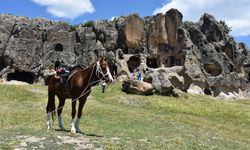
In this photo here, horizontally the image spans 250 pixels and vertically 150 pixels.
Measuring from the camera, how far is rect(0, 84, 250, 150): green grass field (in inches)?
668

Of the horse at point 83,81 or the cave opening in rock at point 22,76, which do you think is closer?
the horse at point 83,81

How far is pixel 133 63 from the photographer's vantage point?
74.4 meters

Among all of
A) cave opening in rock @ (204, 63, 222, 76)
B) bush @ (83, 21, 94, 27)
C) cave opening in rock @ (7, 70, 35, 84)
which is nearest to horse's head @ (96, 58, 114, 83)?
cave opening in rock @ (204, 63, 222, 76)

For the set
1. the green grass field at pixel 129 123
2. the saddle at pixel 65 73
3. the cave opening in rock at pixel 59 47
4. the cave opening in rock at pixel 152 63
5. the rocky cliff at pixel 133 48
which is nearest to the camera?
the green grass field at pixel 129 123

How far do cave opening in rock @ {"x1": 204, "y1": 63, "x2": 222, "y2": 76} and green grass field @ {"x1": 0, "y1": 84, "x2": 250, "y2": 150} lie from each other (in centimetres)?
1823

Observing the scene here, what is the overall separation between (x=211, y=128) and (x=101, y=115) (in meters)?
8.97

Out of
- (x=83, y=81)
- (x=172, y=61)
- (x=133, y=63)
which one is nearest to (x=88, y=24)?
(x=133, y=63)

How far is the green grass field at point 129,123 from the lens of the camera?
17.0 metres

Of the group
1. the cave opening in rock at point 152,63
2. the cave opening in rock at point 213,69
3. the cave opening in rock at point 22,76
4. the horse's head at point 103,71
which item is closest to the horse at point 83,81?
the horse's head at point 103,71

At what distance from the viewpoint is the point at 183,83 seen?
6469 centimetres

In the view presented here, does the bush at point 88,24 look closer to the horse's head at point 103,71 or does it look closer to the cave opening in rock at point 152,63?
the cave opening in rock at point 152,63

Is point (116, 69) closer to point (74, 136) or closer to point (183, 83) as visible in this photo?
point (183, 83)

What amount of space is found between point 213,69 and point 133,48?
47.6ft

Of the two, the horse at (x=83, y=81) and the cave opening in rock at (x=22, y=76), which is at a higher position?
the cave opening in rock at (x=22, y=76)
